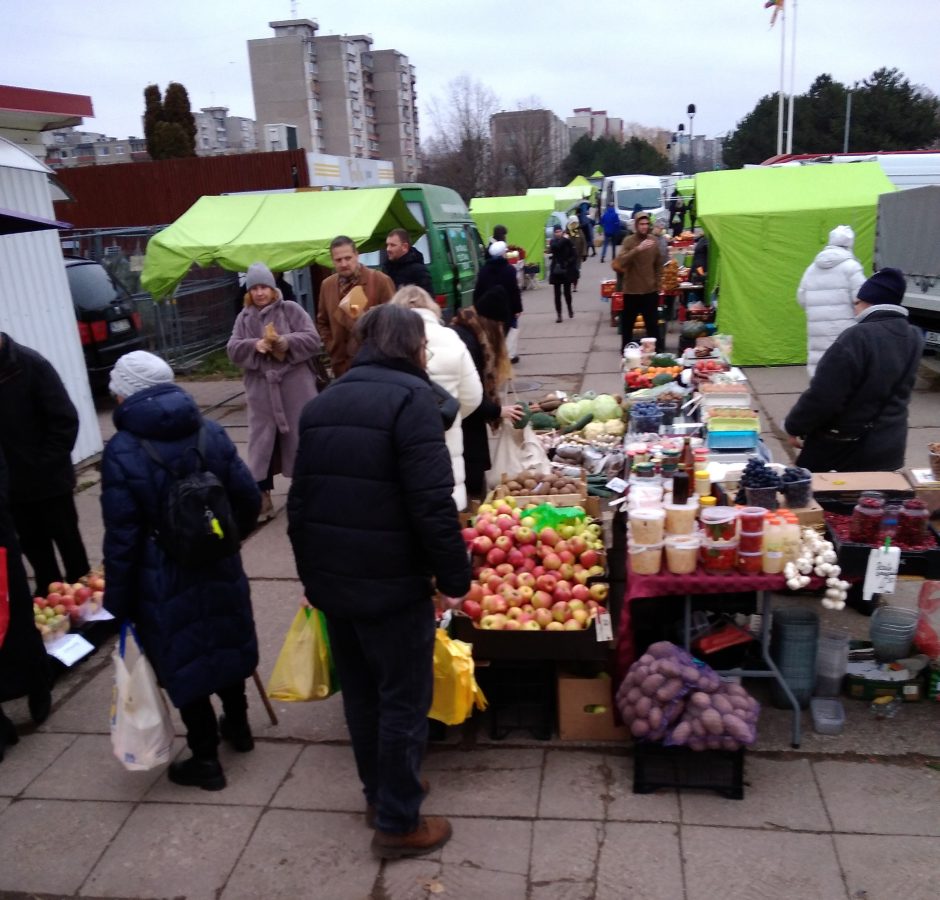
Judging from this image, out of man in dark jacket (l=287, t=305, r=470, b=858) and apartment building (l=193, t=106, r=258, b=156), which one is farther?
apartment building (l=193, t=106, r=258, b=156)

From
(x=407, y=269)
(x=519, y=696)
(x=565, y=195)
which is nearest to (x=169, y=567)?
(x=519, y=696)

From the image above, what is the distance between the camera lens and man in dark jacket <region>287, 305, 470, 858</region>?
2746 millimetres

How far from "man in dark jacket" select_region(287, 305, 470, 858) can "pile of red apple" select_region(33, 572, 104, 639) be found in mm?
2639

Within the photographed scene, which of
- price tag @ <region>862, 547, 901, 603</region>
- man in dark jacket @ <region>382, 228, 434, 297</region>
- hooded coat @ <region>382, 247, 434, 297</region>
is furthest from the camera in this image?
hooded coat @ <region>382, 247, 434, 297</region>

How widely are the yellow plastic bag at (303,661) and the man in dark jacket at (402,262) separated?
5.26m

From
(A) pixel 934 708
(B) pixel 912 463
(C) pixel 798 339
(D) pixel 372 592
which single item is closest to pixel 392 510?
(D) pixel 372 592

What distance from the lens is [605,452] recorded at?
6559 millimetres

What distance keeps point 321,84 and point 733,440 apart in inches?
3730

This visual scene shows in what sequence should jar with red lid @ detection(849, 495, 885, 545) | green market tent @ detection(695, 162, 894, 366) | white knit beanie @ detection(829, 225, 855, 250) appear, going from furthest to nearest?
green market tent @ detection(695, 162, 894, 366) < white knit beanie @ detection(829, 225, 855, 250) < jar with red lid @ detection(849, 495, 885, 545)

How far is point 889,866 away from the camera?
3.08 meters

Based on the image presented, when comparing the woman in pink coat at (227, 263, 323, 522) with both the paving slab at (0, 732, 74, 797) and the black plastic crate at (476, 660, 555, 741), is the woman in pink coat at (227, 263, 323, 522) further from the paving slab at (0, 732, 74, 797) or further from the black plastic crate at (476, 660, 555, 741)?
the black plastic crate at (476, 660, 555, 741)

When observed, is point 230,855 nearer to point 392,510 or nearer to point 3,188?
point 392,510

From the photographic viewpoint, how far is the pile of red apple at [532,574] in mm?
3986

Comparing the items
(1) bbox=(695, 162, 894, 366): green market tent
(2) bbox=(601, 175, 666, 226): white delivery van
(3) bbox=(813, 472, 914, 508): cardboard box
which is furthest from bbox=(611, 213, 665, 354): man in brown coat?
(2) bbox=(601, 175, 666, 226): white delivery van
